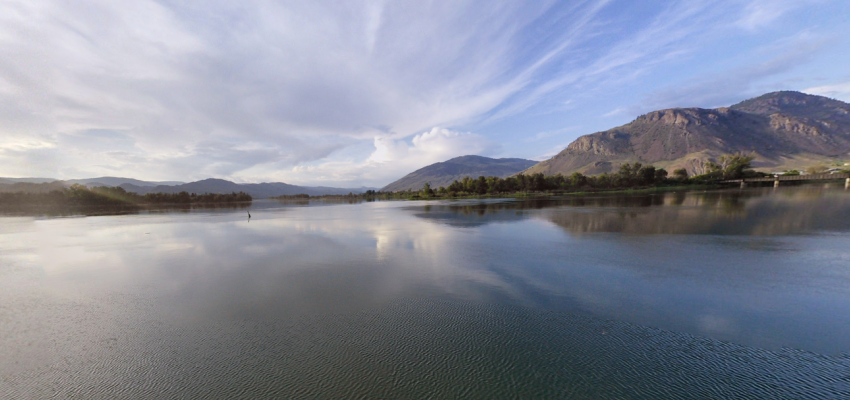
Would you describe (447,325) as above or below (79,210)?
below

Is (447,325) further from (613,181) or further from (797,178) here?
(797,178)

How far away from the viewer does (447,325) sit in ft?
25.2

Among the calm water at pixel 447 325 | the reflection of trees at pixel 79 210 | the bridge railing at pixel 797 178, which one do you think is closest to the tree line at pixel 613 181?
the bridge railing at pixel 797 178

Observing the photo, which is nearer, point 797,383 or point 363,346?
point 797,383

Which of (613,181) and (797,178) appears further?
(613,181)

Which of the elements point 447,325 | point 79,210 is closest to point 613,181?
point 447,325

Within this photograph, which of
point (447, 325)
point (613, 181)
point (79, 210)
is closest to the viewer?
point (447, 325)

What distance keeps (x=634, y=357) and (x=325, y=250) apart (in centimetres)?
1649

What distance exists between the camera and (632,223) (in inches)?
973

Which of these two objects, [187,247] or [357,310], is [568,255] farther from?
[187,247]

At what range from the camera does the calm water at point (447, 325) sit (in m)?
5.46

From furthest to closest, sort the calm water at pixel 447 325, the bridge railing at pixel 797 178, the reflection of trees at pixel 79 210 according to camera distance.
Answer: the bridge railing at pixel 797 178, the reflection of trees at pixel 79 210, the calm water at pixel 447 325

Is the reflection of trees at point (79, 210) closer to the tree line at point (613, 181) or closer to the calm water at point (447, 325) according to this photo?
the calm water at point (447, 325)

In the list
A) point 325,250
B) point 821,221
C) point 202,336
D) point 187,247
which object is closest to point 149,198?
point 187,247
